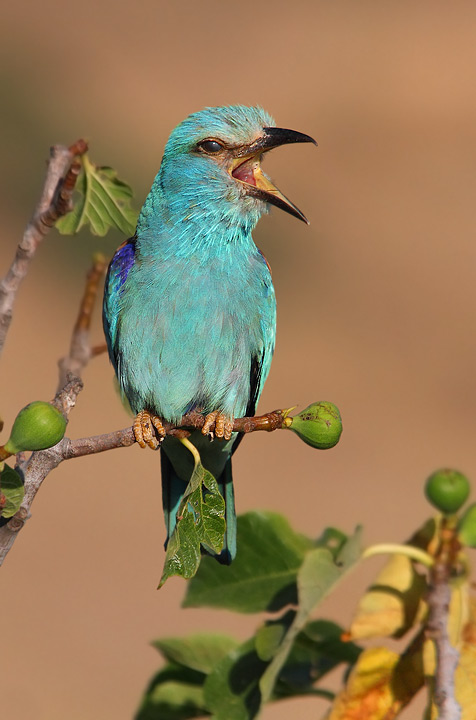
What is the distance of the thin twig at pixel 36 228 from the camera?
115 inches

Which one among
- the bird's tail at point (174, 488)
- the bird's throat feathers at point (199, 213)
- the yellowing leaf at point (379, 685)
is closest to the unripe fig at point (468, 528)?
the yellowing leaf at point (379, 685)

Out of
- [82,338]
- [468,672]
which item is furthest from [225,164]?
[468,672]

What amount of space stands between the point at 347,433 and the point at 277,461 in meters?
1.44

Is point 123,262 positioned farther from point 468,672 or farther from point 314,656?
point 468,672

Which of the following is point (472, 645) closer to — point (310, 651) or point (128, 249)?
point (310, 651)

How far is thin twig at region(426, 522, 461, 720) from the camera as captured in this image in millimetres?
2381

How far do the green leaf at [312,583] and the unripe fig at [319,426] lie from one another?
1.01 feet

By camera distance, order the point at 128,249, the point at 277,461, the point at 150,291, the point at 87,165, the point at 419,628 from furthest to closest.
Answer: the point at 277,461, the point at 128,249, the point at 150,291, the point at 87,165, the point at 419,628

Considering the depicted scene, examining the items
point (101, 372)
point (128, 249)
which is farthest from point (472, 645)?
point (101, 372)

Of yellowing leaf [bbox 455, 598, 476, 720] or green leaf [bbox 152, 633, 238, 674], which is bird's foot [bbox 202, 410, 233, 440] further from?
yellowing leaf [bbox 455, 598, 476, 720]

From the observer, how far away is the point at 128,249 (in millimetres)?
4328

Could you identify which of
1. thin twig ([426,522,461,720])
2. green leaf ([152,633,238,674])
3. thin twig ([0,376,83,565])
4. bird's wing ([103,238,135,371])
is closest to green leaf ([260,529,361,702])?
thin twig ([426,522,461,720])

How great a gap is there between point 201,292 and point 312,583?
1.81m

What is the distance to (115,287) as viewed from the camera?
13.9 feet
